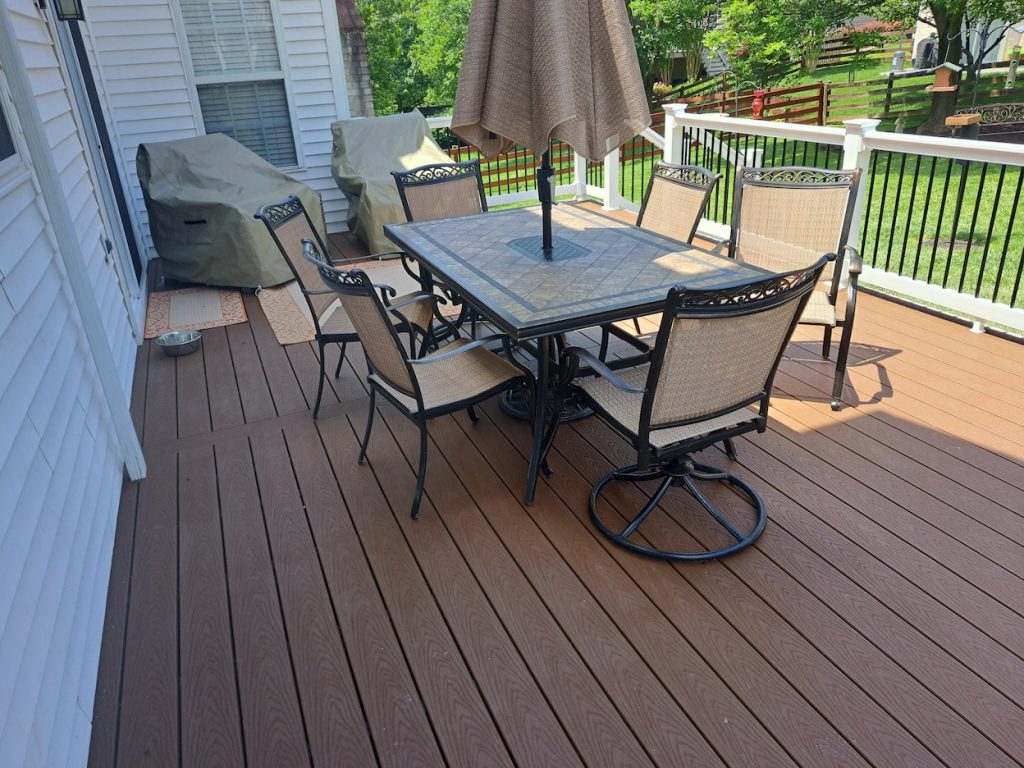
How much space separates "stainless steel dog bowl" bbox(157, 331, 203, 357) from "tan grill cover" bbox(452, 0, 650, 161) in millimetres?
2390

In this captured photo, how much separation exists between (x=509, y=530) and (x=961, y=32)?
14388 mm

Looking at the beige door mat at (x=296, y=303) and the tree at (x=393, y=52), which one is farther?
the tree at (x=393, y=52)

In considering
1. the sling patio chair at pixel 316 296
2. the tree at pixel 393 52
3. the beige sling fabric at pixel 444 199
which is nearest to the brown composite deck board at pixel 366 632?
the sling patio chair at pixel 316 296

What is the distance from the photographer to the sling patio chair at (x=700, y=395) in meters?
1.92

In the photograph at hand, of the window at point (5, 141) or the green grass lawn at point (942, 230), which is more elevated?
the window at point (5, 141)

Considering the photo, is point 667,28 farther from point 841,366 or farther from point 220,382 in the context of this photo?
point 220,382

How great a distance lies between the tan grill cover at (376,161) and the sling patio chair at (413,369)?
3099 mm

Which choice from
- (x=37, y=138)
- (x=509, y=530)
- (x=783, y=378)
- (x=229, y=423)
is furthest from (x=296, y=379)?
(x=783, y=378)

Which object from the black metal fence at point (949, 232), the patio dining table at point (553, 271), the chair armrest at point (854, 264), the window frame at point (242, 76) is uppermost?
the window frame at point (242, 76)

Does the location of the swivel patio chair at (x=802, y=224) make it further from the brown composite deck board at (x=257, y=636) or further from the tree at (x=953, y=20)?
the tree at (x=953, y=20)

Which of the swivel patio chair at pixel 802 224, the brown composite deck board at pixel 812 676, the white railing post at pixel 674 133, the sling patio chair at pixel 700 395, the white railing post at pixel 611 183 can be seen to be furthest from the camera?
the white railing post at pixel 611 183

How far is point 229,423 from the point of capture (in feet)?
11.0

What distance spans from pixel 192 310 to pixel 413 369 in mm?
3125

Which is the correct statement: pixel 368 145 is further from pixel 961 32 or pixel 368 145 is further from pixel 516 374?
pixel 961 32
